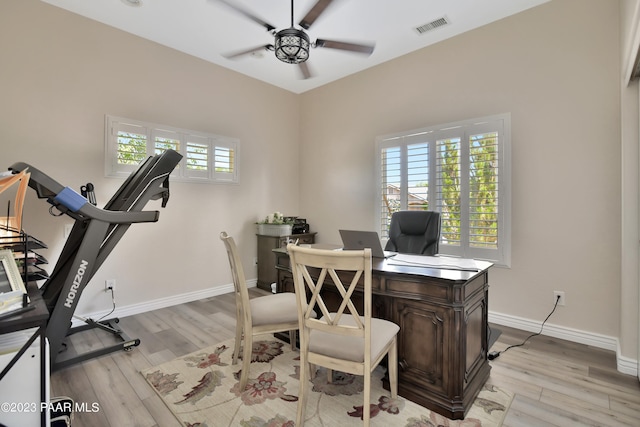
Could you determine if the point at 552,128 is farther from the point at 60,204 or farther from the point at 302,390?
the point at 60,204

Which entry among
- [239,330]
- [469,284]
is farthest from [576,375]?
[239,330]

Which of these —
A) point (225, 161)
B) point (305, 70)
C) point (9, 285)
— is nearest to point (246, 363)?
point (9, 285)

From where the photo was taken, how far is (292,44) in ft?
7.29

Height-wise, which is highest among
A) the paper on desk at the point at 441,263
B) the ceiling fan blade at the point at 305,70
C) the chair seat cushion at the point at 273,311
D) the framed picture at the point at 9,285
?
the ceiling fan blade at the point at 305,70

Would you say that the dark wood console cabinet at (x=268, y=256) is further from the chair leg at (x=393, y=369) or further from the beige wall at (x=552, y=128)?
the chair leg at (x=393, y=369)

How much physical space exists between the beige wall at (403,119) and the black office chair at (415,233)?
878 millimetres

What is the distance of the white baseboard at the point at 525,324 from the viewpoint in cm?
228

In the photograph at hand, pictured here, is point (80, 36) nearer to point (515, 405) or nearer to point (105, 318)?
point (105, 318)

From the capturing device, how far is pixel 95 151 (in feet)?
10.5

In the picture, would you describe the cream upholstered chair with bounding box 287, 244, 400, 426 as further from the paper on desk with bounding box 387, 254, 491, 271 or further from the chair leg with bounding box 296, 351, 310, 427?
the paper on desk with bounding box 387, 254, 491, 271

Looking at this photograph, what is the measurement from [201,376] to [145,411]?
0.41 metres

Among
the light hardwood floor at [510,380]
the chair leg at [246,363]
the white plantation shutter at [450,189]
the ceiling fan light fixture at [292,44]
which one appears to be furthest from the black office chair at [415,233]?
the ceiling fan light fixture at [292,44]

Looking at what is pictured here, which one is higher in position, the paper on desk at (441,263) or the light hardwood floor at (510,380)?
the paper on desk at (441,263)

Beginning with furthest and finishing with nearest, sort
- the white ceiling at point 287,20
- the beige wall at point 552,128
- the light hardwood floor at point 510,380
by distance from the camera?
the white ceiling at point 287,20
the beige wall at point 552,128
the light hardwood floor at point 510,380
